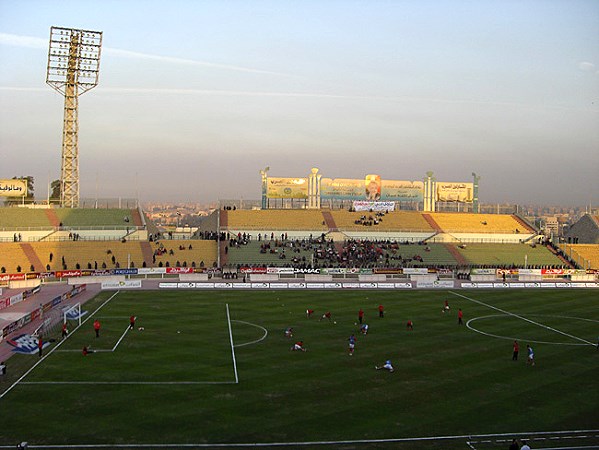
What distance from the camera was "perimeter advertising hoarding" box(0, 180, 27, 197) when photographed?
8994cm

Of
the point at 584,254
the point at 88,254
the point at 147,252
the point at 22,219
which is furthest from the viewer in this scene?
the point at 584,254

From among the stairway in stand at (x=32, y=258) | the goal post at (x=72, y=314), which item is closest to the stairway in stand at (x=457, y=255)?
the stairway in stand at (x=32, y=258)

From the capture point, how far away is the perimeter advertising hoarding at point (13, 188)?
8994 centimetres

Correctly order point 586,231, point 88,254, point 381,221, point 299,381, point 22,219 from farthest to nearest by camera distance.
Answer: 1. point 586,231
2. point 381,221
3. point 22,219
4. point 88,254
5. point 299,381

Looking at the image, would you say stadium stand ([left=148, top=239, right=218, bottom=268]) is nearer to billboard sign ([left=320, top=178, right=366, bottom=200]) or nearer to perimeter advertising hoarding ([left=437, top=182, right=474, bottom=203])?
billboard sign ([left=320, top=178, right=366, bottom=200])

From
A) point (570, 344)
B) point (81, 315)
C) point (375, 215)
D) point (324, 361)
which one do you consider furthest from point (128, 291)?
point (375, 215)

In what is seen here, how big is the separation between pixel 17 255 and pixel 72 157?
21.5 meters

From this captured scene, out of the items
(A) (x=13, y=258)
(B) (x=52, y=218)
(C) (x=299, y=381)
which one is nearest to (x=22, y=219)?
(B) (x=52, y=218)

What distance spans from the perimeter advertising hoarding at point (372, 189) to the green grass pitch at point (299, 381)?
54503 millimetres

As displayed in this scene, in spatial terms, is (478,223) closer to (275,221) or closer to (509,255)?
(509,255)

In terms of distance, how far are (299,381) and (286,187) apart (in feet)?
242

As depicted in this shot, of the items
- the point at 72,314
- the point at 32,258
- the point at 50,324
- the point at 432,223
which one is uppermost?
the point at 432,223

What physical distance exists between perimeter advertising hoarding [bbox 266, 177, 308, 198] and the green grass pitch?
53337mm

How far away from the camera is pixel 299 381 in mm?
28766
